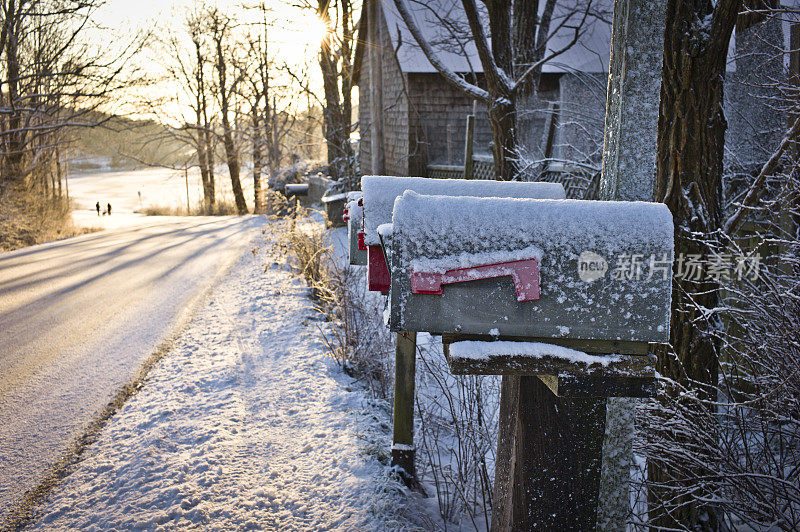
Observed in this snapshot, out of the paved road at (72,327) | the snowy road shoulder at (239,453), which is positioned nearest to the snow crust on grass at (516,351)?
the snowy road shoulder at (239,453)

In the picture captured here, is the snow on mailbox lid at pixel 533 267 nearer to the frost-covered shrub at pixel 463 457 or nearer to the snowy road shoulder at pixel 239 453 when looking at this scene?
the frost-covered shrub at pixel 463 457

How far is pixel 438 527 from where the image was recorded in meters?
3.19

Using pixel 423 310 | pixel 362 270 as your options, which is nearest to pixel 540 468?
pixel 423 310

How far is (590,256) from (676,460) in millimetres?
2054

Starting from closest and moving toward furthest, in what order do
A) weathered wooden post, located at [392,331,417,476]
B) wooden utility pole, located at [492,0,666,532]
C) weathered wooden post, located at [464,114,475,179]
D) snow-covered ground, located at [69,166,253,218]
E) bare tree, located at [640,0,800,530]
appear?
wooden utility pole, located at [492,0,666,532] < bare tree, located at [640,0,800,530] < weathered wooden post, located at [392,331,417,476] < weathered wooden post, located at [464,114,475,179] < snow-covered ground, located at [69,166,253,218]

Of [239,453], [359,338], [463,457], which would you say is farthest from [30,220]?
[463,457]

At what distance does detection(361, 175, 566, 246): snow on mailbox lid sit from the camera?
240 centimetres

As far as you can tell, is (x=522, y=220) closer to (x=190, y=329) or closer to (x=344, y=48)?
(x=190, y=329)

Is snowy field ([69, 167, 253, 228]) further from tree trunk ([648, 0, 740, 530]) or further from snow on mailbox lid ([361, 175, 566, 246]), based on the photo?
snow on mailbox lid ([361, 175, 566, 246])

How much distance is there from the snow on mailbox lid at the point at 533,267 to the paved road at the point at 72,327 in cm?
314

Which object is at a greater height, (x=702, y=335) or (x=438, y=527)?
(x=702, y=335)

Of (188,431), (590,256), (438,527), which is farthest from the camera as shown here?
(188,431)

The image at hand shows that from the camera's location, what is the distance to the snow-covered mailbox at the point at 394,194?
239 centimetres

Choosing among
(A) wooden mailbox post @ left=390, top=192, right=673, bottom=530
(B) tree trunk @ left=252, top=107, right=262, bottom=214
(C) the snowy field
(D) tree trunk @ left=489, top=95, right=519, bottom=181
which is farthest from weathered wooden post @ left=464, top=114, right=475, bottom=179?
(C) the snowy field
